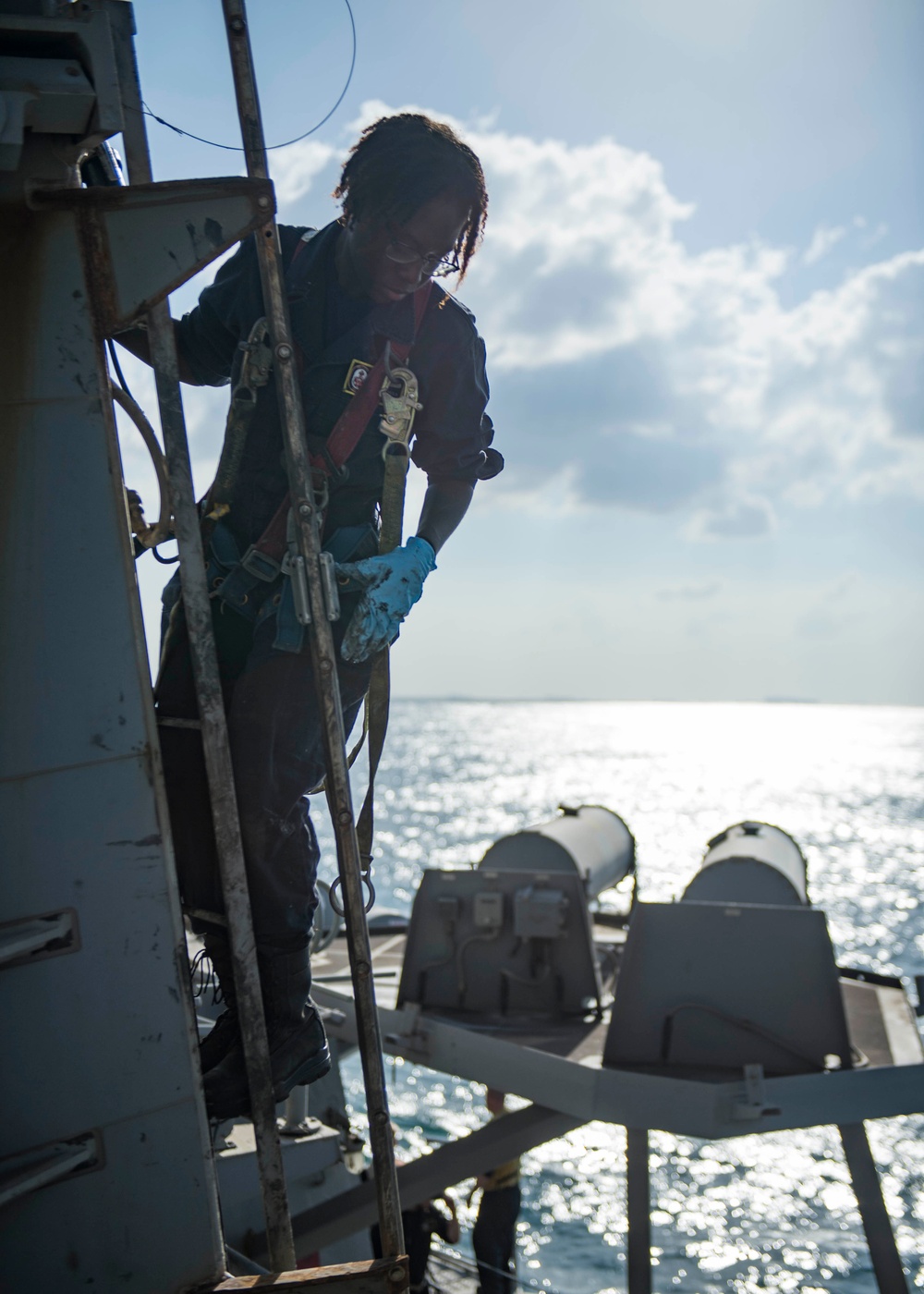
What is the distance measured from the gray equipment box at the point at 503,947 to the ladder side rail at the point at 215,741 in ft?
18.9

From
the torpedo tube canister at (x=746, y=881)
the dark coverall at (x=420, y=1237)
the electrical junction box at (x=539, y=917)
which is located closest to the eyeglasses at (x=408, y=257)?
the electrical junction box at (x=539, y=917)

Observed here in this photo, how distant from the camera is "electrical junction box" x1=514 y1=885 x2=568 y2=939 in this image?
27.8 feet

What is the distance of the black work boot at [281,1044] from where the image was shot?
2.98 meters

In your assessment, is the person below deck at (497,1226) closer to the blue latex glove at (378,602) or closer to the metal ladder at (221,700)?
the metal ladder at (221,700)

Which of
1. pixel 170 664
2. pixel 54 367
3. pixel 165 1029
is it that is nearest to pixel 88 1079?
pixel 165 1029

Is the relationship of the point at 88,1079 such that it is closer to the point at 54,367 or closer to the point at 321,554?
the point at 321,554

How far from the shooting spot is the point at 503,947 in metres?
8.72

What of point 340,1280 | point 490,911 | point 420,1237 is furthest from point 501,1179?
point 340,1280

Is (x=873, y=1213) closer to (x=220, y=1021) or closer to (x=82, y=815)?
(x=220, y=1021)

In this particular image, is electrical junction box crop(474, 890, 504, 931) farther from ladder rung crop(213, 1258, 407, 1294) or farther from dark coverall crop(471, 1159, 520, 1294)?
ladder rung crop(213, 1258, 407, 1294)

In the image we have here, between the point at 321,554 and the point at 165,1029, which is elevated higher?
the point at 321,554

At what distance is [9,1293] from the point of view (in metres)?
2.57

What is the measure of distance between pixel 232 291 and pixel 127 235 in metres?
0.66

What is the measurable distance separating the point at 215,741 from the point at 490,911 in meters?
6.12
